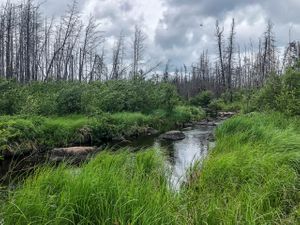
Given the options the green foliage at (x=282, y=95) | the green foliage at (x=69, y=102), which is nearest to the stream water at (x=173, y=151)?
the green foliage at (x=282, y=95)

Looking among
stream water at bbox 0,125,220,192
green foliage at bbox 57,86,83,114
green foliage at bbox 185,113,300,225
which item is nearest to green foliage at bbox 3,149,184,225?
A: green foliage at bbox 185,113,300,225

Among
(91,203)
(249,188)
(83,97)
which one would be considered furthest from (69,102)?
(91,203)

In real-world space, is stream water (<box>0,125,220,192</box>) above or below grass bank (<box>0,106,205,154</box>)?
below

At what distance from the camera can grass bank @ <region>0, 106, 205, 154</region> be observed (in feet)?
40.4

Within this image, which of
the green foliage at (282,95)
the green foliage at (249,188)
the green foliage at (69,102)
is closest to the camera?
the green foliage at (249,188)

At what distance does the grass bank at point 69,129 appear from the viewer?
12.3 m

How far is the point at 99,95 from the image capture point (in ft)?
70.8

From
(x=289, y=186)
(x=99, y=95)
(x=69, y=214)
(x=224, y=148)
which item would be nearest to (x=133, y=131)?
(x=99, y=95)

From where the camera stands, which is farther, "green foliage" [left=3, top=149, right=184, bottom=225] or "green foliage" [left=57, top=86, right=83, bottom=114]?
"green foliage" [left=57, top=86, right=83, bottom=114]

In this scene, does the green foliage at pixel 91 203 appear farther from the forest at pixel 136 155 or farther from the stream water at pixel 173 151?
the stream water at pixel 173 151

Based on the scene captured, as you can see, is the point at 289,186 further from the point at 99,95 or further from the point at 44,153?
the point at 99,95

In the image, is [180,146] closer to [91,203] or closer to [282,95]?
[282,95]

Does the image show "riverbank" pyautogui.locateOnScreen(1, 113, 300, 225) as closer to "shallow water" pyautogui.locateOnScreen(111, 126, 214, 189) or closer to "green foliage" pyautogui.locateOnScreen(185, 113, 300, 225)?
"green foliage" pyautogui.locateOnScreen(185, 113, 300, 225)

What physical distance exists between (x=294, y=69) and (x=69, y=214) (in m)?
15.3
